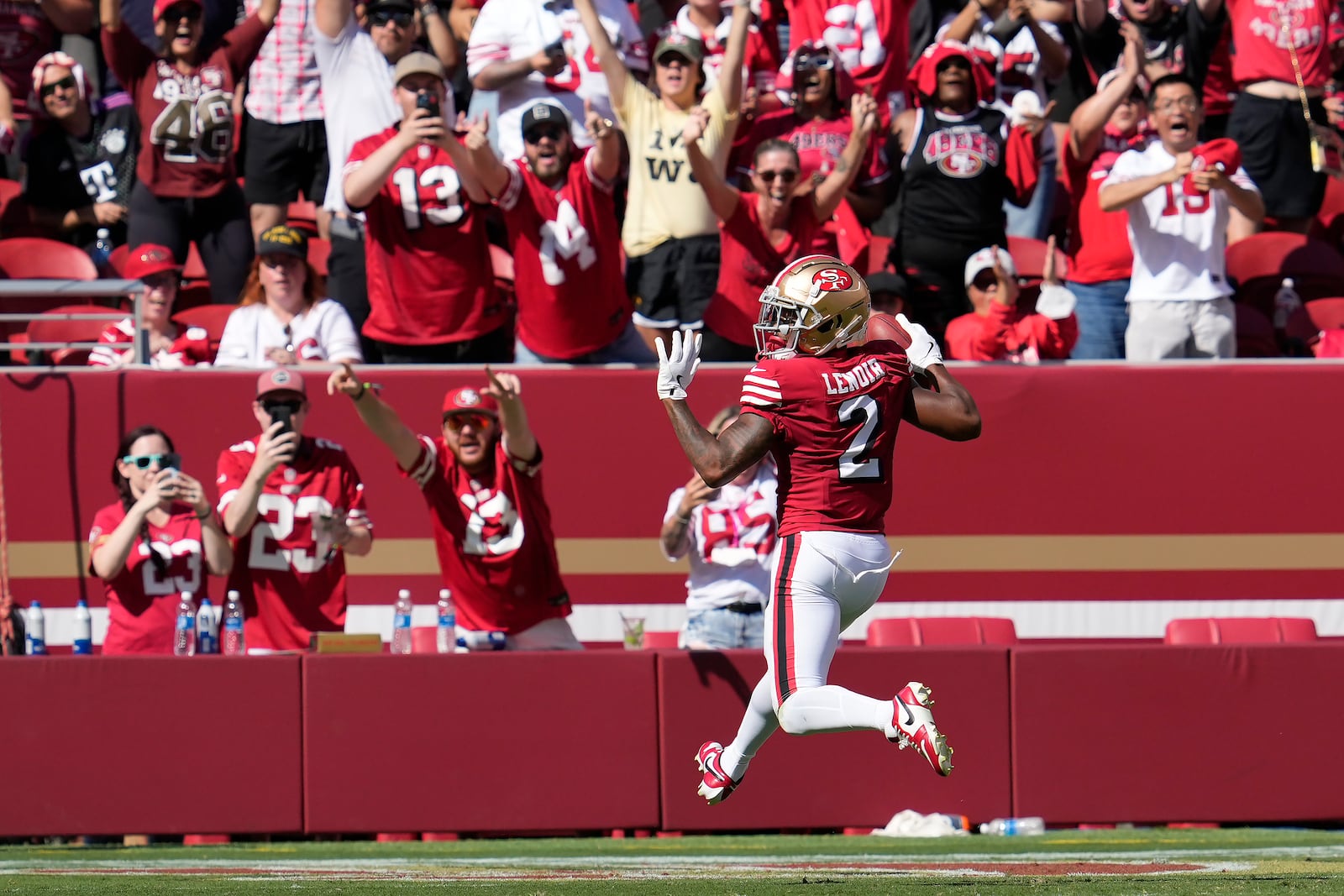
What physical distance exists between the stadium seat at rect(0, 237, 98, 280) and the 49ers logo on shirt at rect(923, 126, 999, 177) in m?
5.16

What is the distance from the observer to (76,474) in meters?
10.3

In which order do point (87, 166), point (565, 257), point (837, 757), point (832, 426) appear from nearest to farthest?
point (832, 426) → point (837, 757) → point (565, 257) → point (87, 166)

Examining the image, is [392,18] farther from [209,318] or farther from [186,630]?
[186,630]

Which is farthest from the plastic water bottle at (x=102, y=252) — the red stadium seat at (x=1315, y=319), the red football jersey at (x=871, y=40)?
the red stadium seat at (x=1315, y=319)

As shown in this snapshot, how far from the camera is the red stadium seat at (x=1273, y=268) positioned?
11633 mm

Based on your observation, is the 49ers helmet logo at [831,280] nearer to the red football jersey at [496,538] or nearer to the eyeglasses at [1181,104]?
the red football jersey at [496,538]

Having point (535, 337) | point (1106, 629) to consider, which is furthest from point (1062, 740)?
point (535, 337)

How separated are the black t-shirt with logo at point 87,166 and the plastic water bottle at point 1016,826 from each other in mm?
6960

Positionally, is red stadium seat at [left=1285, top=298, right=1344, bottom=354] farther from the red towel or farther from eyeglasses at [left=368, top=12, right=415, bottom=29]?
eyeglasses at [left=368, top=12, right=415, bottom=29]

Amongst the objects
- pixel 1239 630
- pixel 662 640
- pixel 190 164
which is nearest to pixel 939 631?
pixel 662 640

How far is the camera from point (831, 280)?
6277 millimetres

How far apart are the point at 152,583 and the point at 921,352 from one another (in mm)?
4331

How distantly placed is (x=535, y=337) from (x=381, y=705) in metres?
2.55

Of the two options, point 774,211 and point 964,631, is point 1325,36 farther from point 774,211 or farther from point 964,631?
point 964,631
